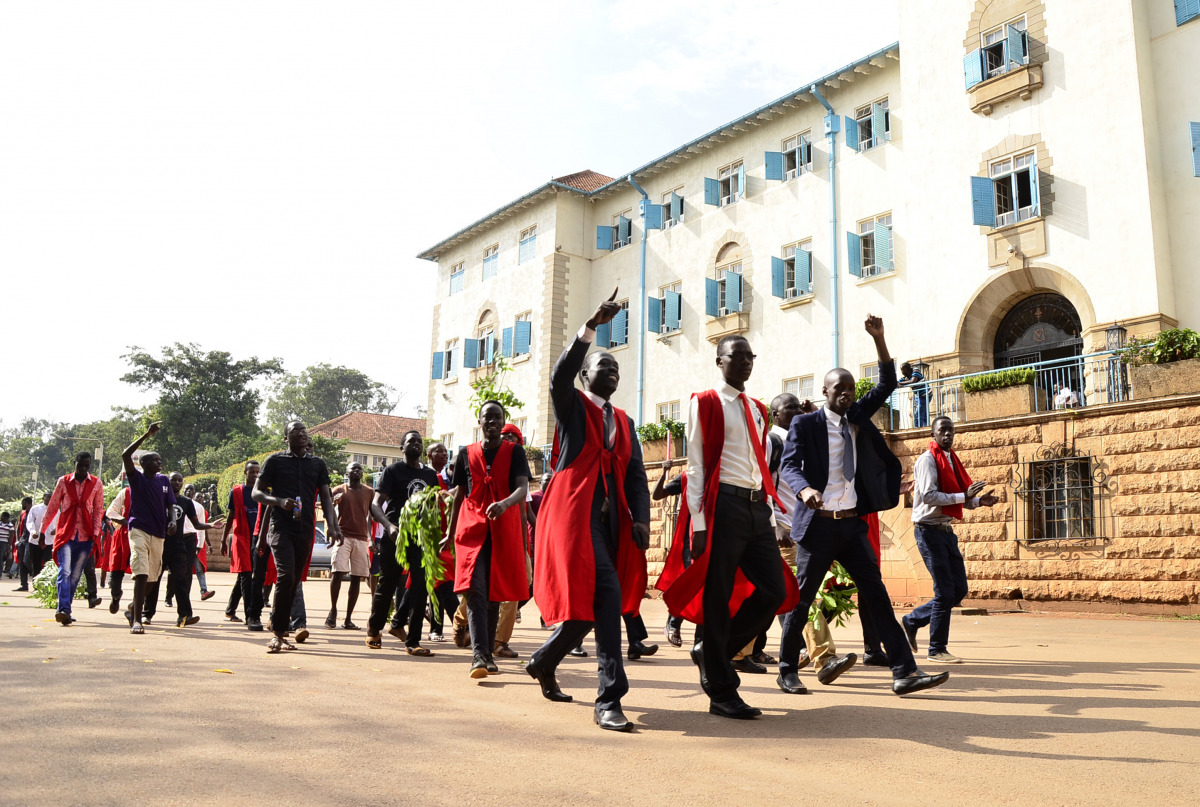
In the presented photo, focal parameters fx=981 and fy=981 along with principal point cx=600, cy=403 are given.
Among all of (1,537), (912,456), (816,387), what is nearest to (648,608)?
(912,456)

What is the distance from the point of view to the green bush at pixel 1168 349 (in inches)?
557

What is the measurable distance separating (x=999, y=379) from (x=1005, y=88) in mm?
7954

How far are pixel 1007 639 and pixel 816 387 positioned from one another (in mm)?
15318

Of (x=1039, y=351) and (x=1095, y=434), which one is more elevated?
(x=1039, y=351)

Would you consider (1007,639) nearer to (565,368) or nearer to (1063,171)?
(565,368)

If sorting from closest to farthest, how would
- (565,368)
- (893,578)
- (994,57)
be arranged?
(565,368) < (893,578) < (994,57)

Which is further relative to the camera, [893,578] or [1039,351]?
[1039,351]

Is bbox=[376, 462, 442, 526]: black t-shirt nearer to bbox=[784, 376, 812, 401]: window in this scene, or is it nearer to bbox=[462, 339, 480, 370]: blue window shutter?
bbox=[784, 376, 812, 401]: window

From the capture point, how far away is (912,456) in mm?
18016

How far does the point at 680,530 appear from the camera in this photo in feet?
19.7

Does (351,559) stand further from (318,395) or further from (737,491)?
(318,395)

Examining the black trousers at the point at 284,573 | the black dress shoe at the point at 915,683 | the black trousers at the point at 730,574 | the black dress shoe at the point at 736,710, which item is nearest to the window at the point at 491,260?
the black trousers at the point at 284,573

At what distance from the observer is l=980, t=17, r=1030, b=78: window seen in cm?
2103

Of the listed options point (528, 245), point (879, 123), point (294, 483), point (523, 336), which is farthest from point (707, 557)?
point (528, 245)
